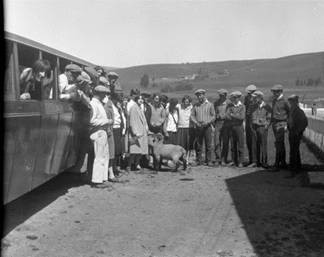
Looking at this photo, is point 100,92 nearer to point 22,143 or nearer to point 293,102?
point 22,143

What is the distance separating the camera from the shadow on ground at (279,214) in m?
5.33

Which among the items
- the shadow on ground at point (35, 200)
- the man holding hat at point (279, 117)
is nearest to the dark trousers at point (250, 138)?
the man holding hat at point (279, 117)

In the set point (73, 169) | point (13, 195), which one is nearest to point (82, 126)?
point (73, 169)

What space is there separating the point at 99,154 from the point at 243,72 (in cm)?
6288

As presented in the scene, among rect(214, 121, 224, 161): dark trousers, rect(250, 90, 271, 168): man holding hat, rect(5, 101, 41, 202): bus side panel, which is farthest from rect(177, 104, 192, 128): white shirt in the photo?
rect(5, 101, 41, 202): bus side panel

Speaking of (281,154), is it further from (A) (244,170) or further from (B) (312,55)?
(B) (312,55)

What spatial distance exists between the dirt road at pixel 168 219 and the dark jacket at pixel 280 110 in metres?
1.68

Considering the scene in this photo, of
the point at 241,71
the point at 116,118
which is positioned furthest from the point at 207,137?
the point at 241,71

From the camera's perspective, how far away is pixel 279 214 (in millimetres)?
6816

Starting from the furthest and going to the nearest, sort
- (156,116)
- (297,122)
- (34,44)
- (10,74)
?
(156,116)
(297,122)
(34,44)
(10,74)

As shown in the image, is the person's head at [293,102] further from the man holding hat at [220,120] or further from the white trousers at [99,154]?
the white trousers at [99,154]

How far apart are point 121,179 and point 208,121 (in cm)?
298

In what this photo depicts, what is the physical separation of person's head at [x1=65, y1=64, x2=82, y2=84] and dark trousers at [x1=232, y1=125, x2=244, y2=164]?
4541mm

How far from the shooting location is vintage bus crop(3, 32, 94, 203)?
16.9ft
